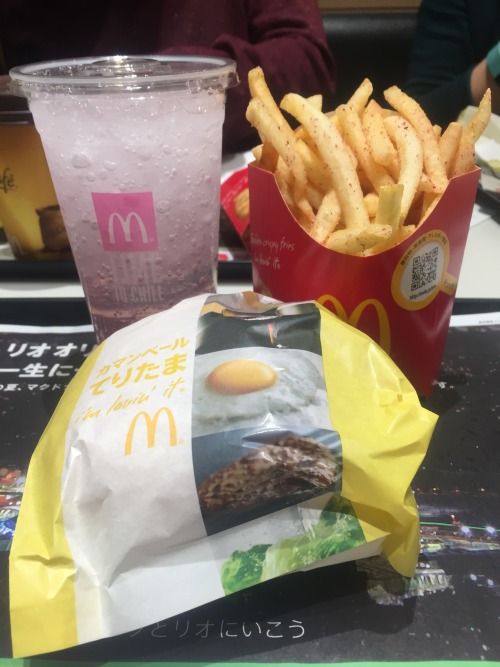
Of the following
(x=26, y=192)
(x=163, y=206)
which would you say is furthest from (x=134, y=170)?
(x=26, y=192)

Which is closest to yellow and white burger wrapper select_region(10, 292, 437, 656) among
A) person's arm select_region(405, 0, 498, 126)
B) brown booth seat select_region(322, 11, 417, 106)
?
person's arm select_region(405, 0, 498, 126)

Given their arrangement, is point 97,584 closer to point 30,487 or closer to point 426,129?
point 30,487

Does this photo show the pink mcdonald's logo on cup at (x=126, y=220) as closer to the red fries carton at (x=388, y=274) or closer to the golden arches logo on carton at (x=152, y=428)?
the red fries carton at (x=388, y=274)

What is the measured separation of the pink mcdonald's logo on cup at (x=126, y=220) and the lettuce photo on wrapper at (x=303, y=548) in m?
0.41

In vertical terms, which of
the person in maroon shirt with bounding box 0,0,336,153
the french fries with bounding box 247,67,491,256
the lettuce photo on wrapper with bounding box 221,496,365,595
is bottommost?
the lettuce photo on wrapper with bounding box 221,496,365,595

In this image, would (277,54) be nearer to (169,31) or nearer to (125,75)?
(169,31)

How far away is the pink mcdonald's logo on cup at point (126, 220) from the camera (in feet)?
2.20

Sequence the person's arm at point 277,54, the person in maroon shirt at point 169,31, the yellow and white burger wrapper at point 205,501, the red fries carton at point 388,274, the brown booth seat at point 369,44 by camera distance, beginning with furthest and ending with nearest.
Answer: the brown booth seat at point 369,44
the person in maroon shirt at point 169,31
the person's arm at point 277,54
the red fries carton at point 388,274
the yellow and white burger wrapper at point 205,501

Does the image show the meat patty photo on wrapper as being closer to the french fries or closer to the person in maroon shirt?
the french fries

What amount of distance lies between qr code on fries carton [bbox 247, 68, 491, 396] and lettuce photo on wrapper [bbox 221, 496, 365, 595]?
0.86 feet

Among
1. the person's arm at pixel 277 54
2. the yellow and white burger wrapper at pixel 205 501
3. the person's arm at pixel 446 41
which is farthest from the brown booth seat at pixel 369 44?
the yellow and white burger wrapper at pixel 205 501

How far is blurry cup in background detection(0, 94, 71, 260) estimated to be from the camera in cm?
91

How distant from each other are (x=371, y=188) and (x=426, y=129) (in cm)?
9

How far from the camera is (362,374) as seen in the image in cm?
52
